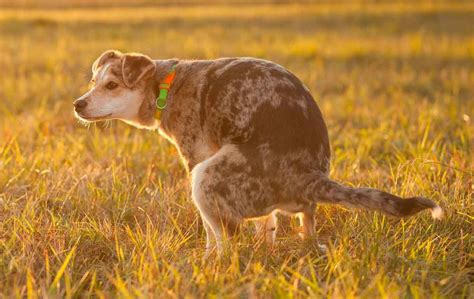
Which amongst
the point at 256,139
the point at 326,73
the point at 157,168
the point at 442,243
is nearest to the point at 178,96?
the point at 256,139

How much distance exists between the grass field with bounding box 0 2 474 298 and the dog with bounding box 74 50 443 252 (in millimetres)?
286

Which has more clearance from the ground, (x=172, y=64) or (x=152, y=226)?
(x=172, y=64)

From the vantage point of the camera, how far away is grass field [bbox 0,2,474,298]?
3801mm

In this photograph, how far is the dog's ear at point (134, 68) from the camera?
199 inches

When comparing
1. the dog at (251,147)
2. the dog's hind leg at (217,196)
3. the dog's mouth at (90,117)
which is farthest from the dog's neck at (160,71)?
the dog's hind leg at (217,196)

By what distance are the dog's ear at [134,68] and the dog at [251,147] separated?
0.26m

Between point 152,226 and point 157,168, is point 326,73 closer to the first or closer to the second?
point 157,168

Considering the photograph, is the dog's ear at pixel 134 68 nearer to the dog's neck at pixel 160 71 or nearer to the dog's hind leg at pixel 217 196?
the dog's neck at pixel 160 71

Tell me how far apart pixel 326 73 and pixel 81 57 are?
5.43 meters

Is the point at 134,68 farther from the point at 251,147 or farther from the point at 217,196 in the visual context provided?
the point at 217,196

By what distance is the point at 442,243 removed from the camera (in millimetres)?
4348

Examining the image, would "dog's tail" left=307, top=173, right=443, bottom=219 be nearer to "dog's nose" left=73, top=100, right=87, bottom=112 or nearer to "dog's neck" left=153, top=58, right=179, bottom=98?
"dog's neck" left=153, top=58, right=179, bottom=98

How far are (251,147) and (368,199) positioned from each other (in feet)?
2.97

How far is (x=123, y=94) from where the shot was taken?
512cm
